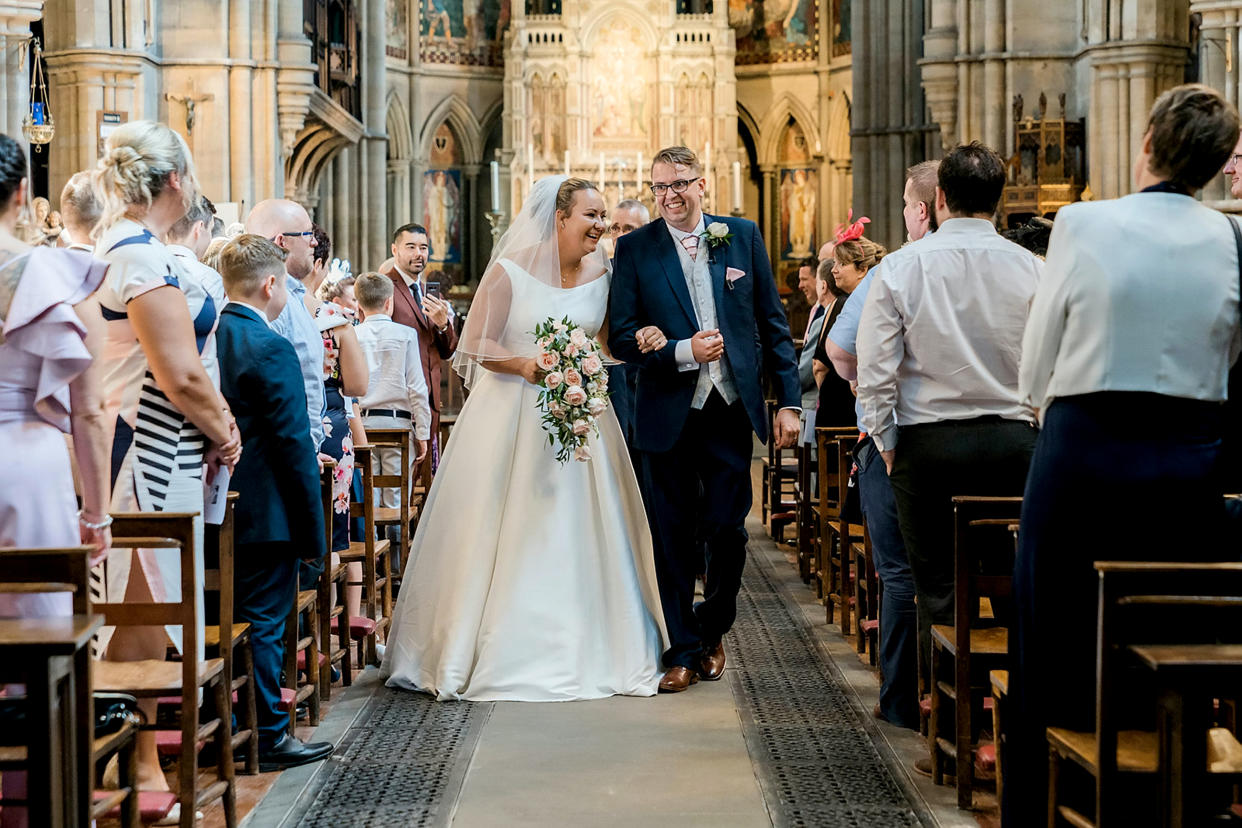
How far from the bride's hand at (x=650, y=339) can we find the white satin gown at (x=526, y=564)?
0.53m

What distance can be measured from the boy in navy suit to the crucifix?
9014 mm

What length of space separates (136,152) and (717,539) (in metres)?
2.52

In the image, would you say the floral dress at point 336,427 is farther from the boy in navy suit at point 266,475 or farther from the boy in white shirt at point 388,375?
the boy in white shirt at point 388,375

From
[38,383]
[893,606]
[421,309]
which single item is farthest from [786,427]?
[421,309]

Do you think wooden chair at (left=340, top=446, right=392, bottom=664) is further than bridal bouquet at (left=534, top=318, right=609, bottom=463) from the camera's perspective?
Yes

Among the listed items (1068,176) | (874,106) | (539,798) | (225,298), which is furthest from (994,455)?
(874,106)

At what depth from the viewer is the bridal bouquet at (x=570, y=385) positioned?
17.8 feet

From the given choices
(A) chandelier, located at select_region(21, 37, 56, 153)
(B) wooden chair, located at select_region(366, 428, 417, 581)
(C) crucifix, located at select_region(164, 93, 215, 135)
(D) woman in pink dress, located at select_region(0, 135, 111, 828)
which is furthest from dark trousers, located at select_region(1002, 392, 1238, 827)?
(C) crucifix, located at select_region(164, 93, 215, 135)

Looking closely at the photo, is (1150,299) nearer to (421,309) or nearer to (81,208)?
(81,208)

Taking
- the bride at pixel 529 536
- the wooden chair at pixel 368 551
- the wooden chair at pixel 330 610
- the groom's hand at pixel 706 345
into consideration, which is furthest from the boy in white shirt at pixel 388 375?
the groom's hand at pixel 706 345

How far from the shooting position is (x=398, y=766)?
14.8 feet

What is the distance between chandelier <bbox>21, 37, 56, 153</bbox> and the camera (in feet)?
33.0

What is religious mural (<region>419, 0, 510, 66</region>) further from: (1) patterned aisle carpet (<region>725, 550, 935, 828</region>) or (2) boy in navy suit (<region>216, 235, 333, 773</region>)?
(2) boy in navy suit (<region>216, 235, 333, 773</region>)

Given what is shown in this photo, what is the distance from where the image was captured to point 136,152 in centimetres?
383
